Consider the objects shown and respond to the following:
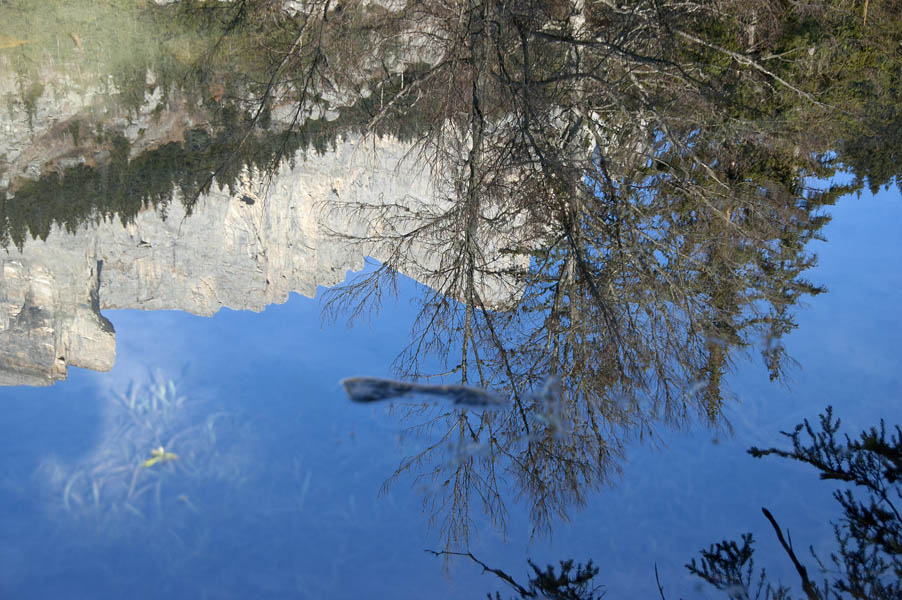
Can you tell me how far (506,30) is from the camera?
16.3ft

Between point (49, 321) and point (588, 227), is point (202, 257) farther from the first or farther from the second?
point (588, 227)

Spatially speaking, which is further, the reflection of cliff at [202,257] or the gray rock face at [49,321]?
the reflection of cliff at [202,257]

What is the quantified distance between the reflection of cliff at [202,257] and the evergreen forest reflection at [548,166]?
5.7 inches

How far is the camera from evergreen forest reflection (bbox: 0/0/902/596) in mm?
3469

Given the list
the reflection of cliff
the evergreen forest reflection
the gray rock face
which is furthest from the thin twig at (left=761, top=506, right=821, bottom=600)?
the gray rock face

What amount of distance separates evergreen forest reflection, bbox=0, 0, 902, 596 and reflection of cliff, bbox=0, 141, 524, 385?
144 millimetres

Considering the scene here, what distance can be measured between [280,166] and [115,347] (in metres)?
2.29

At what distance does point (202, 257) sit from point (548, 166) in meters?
2.37

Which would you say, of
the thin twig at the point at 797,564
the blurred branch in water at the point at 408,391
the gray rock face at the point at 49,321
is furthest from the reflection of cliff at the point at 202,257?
the thin twig at the point at 797,564

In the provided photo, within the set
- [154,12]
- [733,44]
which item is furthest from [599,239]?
[154,12]

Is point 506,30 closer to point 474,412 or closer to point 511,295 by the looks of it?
point 511,295

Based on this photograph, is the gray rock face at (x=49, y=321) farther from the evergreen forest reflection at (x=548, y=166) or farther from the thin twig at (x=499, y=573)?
the thin twig at (x=499, y=573)

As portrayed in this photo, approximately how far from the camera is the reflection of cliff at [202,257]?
12.4 feet

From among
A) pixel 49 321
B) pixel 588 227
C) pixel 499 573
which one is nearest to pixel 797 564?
pixel 499 573
